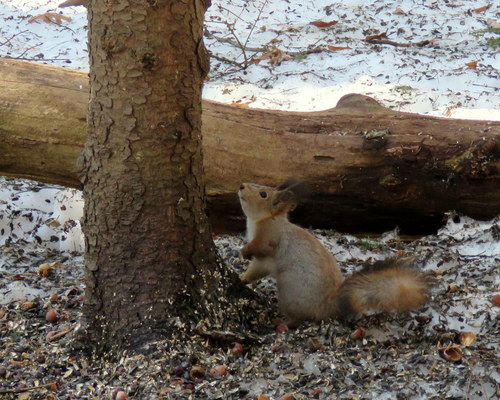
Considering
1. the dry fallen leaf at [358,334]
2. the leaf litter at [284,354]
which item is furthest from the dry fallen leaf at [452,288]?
the dry fallen leaf at [358,334]

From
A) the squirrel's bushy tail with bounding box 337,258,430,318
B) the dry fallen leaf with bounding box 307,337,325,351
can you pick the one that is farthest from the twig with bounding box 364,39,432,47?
the dry fallen leaf with bounding box 307,337,325,351

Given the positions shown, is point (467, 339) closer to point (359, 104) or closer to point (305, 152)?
point (305, 152)

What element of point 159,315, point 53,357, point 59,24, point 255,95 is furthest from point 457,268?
point 59,24

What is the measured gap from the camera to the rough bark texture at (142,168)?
3.07 metres

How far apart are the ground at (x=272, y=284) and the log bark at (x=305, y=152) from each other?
23cm

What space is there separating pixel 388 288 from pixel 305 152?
4.60 ft

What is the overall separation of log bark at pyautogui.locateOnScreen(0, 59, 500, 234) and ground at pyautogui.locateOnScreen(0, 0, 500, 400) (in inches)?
9.0

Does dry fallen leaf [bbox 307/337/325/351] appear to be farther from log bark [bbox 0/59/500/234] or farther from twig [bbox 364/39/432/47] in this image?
twig [bbox 364/39/432/47]

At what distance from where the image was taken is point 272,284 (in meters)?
4.12

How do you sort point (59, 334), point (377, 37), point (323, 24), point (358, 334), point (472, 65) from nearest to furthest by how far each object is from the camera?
point (358, 334) → point (59, 334) → point (472, 65) → point (377, 37) → point (323, 24)

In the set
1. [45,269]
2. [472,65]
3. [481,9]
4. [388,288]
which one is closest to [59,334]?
[45,269]

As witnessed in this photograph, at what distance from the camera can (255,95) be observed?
22.6 ft

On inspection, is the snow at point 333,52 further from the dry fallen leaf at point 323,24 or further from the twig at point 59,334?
the twig at point 59,334

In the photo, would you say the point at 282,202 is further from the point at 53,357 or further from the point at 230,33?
the point at 230,33
